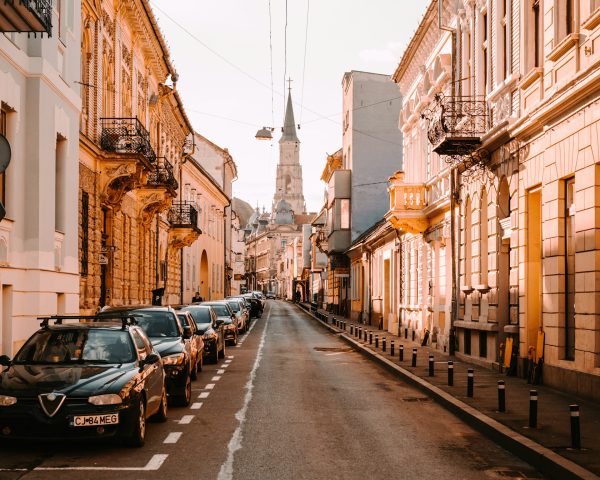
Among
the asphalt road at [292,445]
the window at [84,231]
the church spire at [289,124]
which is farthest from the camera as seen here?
the church spire at [289,124]

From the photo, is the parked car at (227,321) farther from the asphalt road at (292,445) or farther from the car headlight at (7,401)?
the car headlight at (7,401)

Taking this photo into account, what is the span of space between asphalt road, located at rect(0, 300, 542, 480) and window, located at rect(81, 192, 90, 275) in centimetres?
730

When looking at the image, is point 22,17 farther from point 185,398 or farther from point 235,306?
point 235,306

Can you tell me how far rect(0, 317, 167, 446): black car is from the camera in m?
9.61

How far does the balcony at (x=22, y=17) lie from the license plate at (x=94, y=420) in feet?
19.2

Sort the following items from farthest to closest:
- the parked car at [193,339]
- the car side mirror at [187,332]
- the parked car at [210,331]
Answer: the parked car at [210,331], the parked car at [193,339], the car side mirror at [187,332]

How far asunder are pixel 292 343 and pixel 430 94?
10.9m

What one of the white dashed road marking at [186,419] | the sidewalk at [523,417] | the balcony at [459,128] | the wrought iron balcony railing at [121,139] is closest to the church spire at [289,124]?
the wrought iron balcony railing at [121,139]

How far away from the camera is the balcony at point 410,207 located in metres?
30.1

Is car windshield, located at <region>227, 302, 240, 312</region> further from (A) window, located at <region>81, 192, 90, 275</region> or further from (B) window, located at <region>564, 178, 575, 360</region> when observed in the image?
(B) window, located at <region>564, 178, 575, 360</region>

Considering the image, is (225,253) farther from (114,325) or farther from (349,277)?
(114,325)

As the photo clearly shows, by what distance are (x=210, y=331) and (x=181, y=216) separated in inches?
873

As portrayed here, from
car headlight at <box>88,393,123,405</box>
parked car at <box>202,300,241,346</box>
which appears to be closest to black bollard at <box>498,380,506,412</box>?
car headlight at <box>88,393,123,405</box>

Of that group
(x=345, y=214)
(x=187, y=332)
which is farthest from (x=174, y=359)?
(x=345, y=214)
